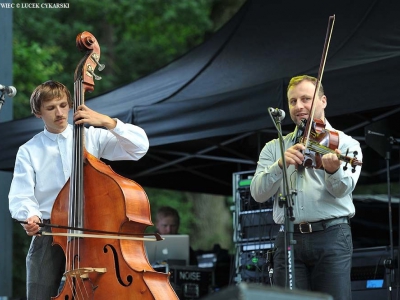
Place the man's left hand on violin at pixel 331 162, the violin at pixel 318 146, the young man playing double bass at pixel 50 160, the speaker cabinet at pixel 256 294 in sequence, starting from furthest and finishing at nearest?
the young man playing double bass at pixel 50 160, the violin at pixel 318 146, the man's left hand on violin at pixel 331 162, the speaker cabinet at pixel 256 294

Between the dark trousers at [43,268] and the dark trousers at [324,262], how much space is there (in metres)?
1.30

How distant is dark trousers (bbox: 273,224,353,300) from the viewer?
15.1ft

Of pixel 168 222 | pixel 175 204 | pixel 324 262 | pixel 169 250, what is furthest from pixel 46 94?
pixel 175 204

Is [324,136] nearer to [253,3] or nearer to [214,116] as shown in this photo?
[214,116]

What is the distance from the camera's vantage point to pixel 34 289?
4.90 m

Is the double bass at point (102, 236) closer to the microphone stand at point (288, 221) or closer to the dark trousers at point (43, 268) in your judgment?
the dark trousers at point (43, 268)

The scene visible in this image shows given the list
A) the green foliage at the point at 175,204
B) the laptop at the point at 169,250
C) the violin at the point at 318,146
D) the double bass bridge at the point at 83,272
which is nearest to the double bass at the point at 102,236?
the double bass bridge at the point at 83,272

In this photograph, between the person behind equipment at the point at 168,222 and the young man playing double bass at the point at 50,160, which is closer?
the young man playing double bass at the point at 50,160

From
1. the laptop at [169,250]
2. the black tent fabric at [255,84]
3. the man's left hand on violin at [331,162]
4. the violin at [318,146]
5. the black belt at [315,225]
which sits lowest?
the laptop at [169,250]

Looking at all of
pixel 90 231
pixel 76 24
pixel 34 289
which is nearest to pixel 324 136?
pixel 90 231

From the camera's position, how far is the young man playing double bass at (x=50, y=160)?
4898 millimetres

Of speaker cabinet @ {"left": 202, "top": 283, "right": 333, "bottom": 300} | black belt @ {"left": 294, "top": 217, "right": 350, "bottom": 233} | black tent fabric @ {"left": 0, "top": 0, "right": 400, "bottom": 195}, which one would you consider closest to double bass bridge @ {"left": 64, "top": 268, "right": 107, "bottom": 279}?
black belt @ {"left": 294, "top": 217, "right": 350, "bottom": 233}

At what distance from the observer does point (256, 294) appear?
9.73 ft

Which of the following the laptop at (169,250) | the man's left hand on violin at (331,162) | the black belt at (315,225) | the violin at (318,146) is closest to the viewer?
the man's left hand on violin at (331,162)
